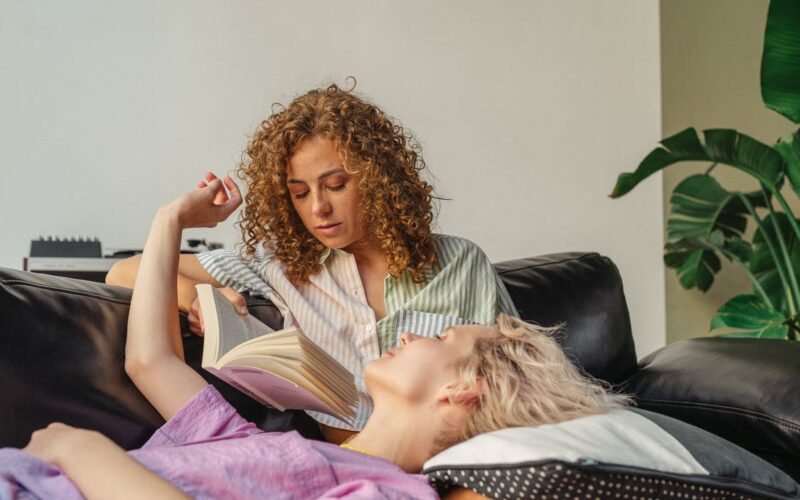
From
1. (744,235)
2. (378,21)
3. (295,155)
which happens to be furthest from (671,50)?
(295,155)

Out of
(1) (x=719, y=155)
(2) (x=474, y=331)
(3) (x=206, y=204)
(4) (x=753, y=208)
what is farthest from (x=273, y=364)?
(4) (x=753, y=208)

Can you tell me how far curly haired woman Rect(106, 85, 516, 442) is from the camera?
1800 mm

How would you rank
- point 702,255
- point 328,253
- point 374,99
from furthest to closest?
point 702,255
point 374,99
point 328,253

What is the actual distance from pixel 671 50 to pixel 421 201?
10.4 feet

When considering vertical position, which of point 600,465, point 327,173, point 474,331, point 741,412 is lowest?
point 741,412

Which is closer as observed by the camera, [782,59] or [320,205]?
[320,205]

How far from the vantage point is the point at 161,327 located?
149cm

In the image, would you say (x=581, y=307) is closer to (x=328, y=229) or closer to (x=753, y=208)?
A: (x=328, y=229)

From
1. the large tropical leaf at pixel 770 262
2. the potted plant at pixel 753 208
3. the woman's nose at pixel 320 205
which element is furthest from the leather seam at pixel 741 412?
the large tropical leaf at pixel 770 262

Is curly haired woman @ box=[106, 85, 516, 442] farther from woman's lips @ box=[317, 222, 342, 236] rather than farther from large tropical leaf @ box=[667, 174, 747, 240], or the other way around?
large tropical leaf @ box=[667, 174, 747, 240]

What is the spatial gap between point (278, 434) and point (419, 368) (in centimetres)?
25

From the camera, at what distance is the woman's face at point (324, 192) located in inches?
70.6

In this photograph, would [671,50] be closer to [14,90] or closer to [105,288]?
[14,90]

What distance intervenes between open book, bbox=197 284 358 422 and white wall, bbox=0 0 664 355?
1500 millimetres
